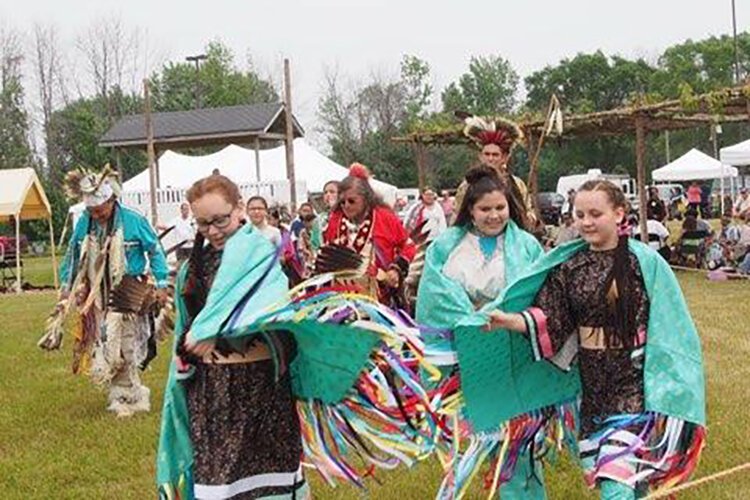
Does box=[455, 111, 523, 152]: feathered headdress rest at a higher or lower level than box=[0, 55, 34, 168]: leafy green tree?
lower

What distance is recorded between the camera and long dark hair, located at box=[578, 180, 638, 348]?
10.9ft

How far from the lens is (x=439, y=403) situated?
382cm

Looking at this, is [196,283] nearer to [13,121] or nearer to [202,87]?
[13,121]

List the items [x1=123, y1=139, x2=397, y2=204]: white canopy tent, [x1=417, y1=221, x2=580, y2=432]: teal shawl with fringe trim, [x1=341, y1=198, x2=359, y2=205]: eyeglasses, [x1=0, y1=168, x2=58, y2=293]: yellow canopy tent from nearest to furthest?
[x1=417, y1=221, x2=580, y2=432]: teal shawl with fringe trim → [x1=341, y1=198, x2=359, y2=205]: eyeglasses → [x1=0, y1=168, x2=58, y2=293]: yellow canopy tent → [x1=123, y1=139, x2=397, y2=204]: white canopy tent

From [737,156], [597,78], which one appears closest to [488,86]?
[597,78]

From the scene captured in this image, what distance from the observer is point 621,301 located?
3.32 m

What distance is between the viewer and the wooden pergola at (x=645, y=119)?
1205 centimetres

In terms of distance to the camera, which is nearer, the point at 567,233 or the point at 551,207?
the point at 567,233

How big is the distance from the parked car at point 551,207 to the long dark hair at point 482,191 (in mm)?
22229

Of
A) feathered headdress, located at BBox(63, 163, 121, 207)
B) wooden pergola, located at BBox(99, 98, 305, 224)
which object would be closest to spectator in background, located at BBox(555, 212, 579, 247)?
feathered headdress, located at BBox(63, 163, 121, 207)

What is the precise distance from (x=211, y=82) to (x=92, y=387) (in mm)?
48626

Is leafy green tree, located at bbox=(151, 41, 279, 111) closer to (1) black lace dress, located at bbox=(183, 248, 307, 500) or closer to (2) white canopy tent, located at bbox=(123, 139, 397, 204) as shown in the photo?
(2) white canopy tent, located at bbox=(123, 139, 397, 204)

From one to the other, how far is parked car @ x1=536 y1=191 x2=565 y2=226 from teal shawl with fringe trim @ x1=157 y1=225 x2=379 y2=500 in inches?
911

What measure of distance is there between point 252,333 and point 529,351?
40.5 inches
